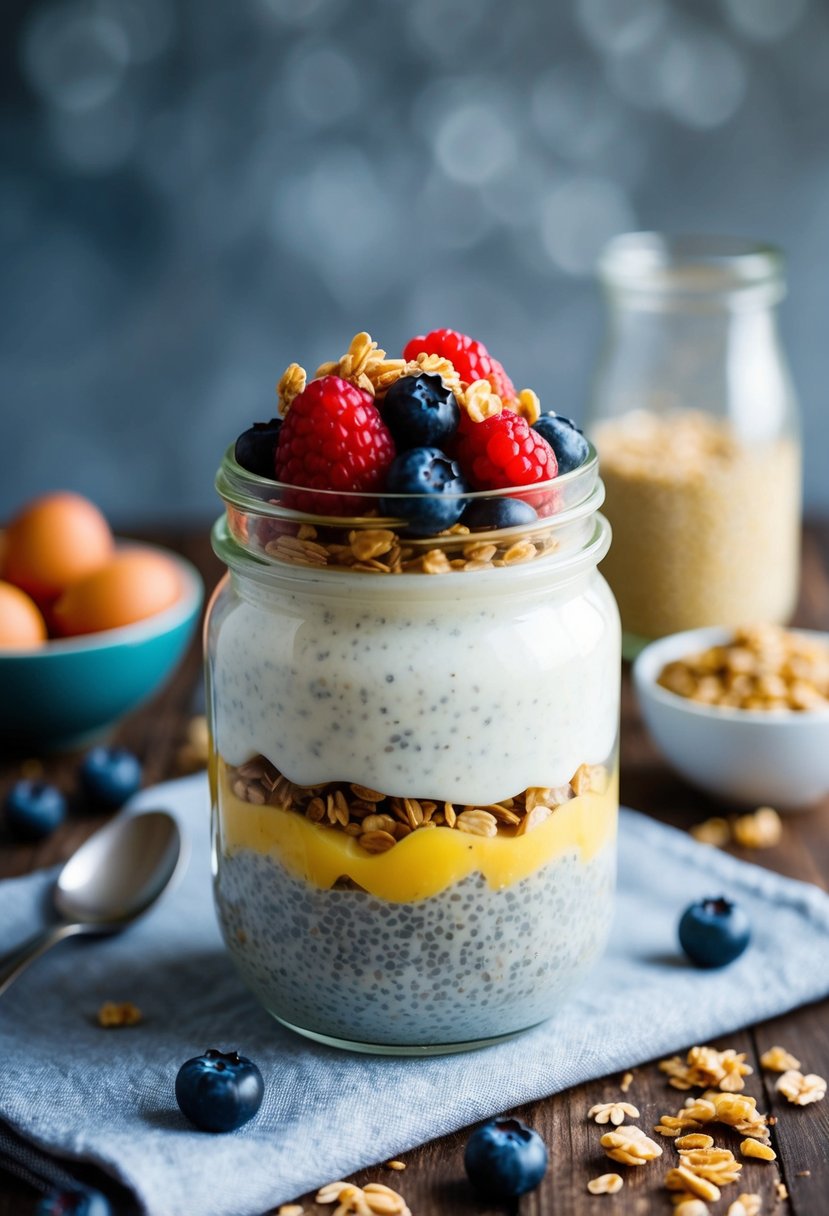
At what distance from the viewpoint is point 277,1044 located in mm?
954

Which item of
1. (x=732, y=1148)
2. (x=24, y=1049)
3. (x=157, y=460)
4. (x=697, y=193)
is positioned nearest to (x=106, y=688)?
(x=24, y=1049)

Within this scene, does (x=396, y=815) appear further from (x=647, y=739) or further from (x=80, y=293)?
(x=80, y=293)

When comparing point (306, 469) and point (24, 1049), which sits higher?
point (306, 469)

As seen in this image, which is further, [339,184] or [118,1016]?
[339,184]

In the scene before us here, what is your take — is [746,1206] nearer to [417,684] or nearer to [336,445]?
[417,684]

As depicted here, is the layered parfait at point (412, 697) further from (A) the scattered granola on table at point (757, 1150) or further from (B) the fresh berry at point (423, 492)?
(A) the scattered granola on table at point (757, 1150)

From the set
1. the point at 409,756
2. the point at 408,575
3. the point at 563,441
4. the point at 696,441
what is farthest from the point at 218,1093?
the point at 696,441

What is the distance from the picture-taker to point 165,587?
5.02 ft

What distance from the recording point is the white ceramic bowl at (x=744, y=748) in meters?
1.28

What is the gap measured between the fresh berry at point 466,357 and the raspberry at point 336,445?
9 centimetres

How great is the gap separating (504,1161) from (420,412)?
Result: 439 millimetres

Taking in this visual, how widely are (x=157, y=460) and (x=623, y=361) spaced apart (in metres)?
1.09

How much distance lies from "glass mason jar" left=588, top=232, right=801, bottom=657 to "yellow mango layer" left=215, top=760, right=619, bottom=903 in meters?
0.74

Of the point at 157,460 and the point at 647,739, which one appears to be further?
the point at 157,460
